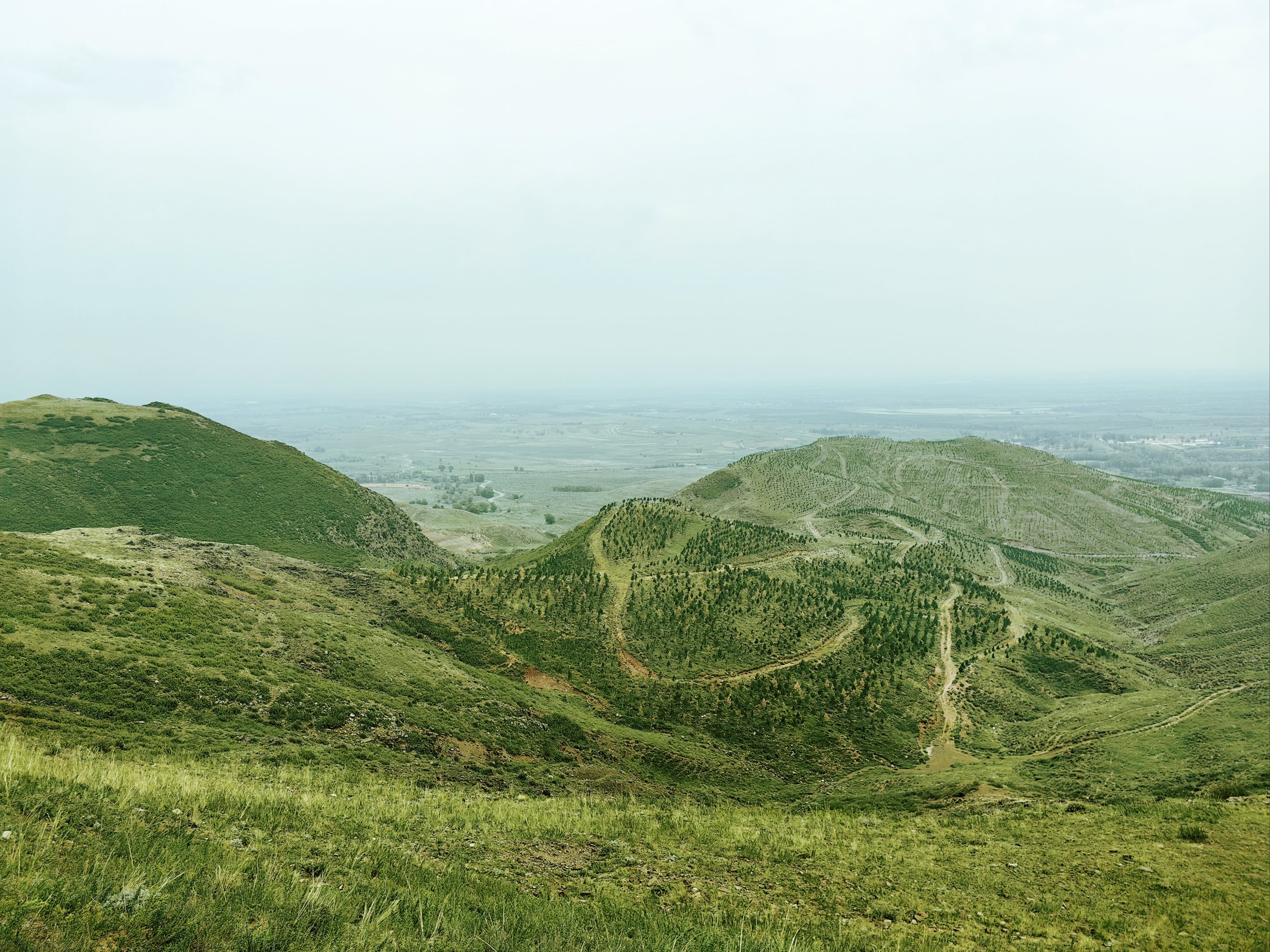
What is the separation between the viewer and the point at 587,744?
22812mm

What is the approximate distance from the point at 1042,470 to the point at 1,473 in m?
153

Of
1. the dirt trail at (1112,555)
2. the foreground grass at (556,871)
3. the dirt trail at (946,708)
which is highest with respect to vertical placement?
the foreground grass at (556,871)

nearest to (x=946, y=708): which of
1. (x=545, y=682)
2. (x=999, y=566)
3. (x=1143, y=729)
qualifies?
(x=1143, y=729)

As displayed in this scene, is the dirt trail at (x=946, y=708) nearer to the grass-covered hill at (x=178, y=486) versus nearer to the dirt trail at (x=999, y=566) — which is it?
the dirt trail at (x=999, y=566)

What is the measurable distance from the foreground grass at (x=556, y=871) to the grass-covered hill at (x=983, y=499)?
65.6 metres

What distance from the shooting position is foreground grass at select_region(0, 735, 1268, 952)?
583 centimetres

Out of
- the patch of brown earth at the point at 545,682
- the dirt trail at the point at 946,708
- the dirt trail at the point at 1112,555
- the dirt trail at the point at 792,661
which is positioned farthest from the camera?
the dirt trail at the point at 1112,555

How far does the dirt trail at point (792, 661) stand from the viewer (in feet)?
101

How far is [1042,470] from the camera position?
109 m

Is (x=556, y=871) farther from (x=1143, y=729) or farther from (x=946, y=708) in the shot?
(x=1143, y=729)

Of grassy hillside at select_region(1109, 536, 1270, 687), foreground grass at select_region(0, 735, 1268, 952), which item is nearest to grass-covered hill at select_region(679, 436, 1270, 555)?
grassy hillside at select_region(1109, 536, 1270, 687)

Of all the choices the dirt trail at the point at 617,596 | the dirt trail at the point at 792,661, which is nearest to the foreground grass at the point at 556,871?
the dirt trail at the point at 792,661

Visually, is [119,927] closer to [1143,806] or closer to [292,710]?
[292,710]

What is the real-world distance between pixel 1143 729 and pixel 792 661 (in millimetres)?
16179
